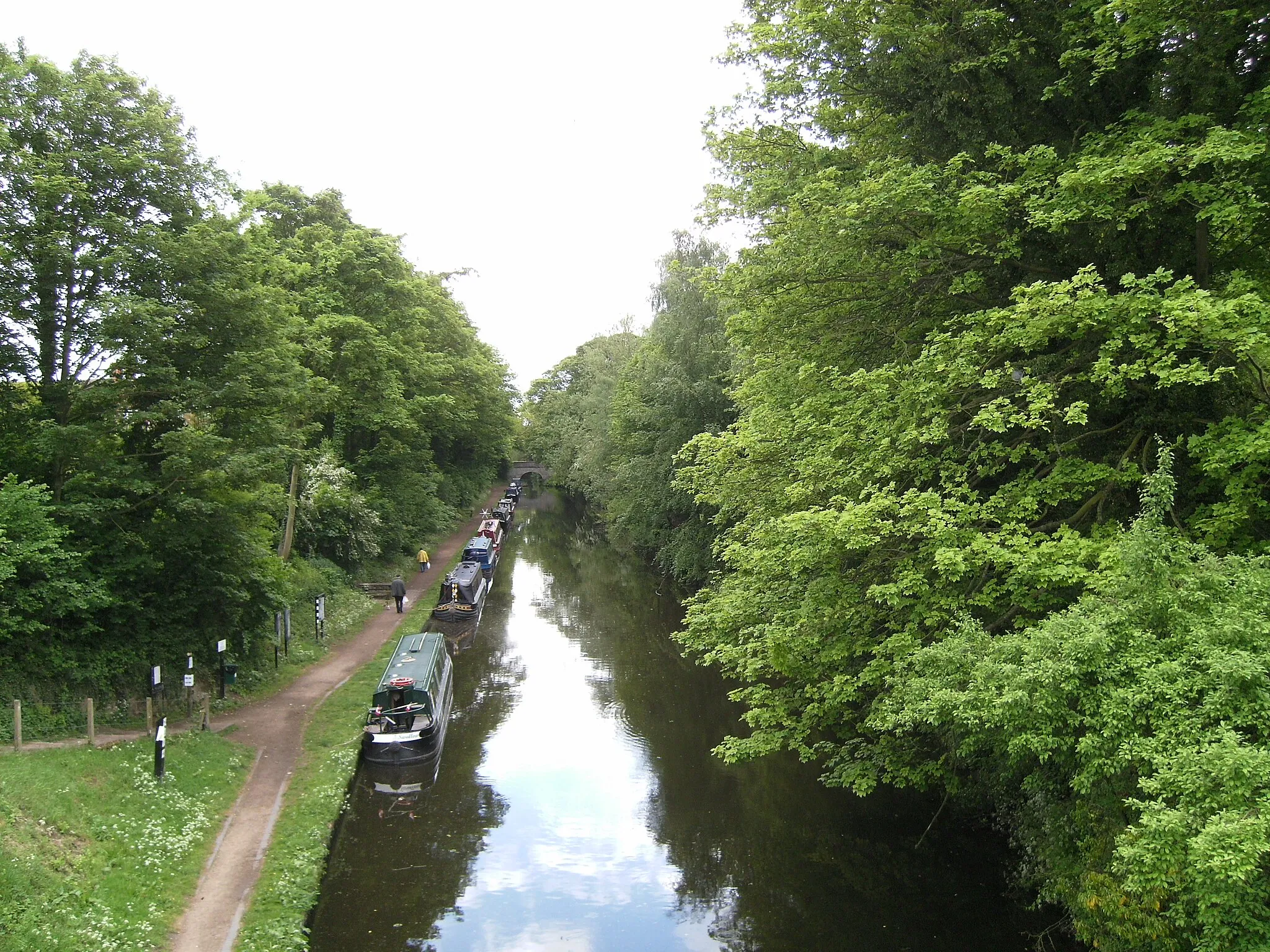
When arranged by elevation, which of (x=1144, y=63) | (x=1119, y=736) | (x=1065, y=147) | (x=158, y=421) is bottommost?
(x=1119, y=736)

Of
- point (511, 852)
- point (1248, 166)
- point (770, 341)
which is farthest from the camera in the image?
point (770, 341)

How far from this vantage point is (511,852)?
12.3 m

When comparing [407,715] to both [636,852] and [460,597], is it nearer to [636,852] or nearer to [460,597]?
[636,852]

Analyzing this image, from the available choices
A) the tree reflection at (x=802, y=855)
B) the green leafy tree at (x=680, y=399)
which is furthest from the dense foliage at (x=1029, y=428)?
the green leafy tree at (x=680, y=399)

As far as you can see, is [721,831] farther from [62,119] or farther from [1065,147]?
[62,119]

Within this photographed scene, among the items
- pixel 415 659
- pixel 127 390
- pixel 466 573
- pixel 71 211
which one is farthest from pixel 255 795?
pixel 466 573

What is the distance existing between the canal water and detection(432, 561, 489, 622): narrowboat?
20.0 feet

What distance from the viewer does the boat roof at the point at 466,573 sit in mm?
25797

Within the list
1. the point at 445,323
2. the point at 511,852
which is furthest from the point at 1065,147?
the point at 445,323

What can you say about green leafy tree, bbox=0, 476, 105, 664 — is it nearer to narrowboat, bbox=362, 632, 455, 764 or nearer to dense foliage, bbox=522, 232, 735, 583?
narrowboat, bbox=362, 632, 455, 764

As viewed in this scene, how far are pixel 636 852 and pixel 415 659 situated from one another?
6683 mm

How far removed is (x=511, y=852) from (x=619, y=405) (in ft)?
79.6

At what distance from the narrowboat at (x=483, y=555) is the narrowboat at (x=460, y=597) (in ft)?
8.34

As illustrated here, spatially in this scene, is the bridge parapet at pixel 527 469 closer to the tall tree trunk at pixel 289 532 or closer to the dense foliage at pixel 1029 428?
the tall tree trunk at pixel 289 532
